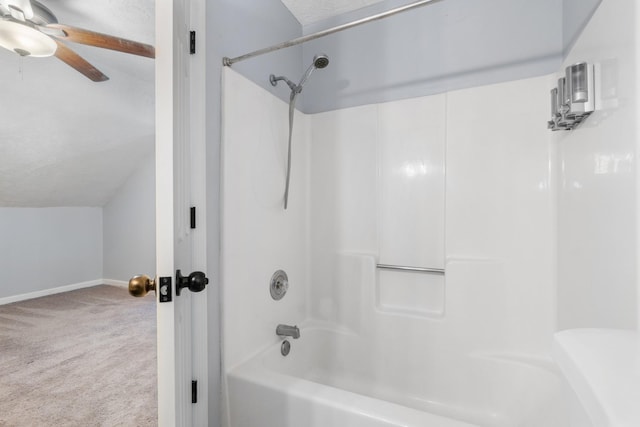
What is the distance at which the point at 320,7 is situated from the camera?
1851 mm

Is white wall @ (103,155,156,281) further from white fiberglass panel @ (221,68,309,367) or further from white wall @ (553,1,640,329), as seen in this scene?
white wall @ (553,1,640,329)

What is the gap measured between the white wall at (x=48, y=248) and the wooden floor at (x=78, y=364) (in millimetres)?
379

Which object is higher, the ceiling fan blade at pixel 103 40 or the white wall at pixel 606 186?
the ceiling fan blade at pixel 103 40

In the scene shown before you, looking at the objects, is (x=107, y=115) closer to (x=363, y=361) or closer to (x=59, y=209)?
(x=59, y=209)

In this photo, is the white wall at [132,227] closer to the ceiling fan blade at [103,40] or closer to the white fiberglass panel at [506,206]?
the ceiling fan blade at [103,40]

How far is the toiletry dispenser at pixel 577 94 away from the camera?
1.00 meters

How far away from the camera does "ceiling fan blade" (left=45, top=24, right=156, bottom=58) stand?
1631 millimetres

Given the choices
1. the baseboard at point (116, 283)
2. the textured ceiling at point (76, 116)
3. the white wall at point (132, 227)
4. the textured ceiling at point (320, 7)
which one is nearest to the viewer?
the textured ceiling at point (320, 7)

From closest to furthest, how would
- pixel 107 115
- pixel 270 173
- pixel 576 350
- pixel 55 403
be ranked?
pixel 576 350, pixel 270 173, pixel 55 403, pixel 107 115

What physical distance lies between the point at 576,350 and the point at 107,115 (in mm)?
4056

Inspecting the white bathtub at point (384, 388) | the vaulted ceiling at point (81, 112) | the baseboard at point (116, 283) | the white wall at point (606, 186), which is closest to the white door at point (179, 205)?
the white bathtub at point (384, 388)

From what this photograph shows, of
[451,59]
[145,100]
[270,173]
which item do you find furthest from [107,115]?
[451,59]

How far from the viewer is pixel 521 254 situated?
Answer: 4.99ft

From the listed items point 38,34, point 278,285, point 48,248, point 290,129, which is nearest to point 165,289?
point 278,285
